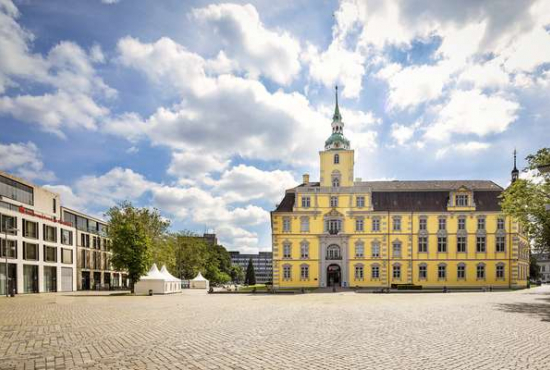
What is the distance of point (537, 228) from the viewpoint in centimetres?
3519

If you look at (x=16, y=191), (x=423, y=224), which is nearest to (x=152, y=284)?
(x=16, y=191)

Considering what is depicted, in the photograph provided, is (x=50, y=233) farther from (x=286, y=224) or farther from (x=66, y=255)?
(x=286, y=224)

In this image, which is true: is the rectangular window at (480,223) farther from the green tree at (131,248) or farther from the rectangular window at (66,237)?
the rectangular window at (66,237)

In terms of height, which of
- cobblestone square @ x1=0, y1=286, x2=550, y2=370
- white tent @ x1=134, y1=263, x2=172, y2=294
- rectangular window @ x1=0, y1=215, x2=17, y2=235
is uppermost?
rectangular window @ x1=0, y1=215, x2=17, y2=235

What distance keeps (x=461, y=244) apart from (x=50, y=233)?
60.7 meters

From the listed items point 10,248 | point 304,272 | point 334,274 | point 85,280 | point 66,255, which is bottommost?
point 85,280

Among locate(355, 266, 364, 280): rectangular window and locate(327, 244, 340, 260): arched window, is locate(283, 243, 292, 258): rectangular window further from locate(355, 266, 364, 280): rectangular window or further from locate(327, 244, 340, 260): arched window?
locate(355, 266, 364, 280): rectangular window

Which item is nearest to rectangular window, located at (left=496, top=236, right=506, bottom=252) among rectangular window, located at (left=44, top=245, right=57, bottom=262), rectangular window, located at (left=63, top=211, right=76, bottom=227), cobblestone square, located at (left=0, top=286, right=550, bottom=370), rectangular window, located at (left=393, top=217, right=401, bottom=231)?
rectangular window, located at (left=393, top=217, right=401, bottom=231)

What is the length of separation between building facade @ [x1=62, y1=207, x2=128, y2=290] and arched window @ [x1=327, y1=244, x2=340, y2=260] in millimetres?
38003

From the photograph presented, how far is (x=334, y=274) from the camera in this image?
192ft

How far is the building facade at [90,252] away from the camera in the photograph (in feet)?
243

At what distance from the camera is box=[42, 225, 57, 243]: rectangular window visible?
6053cm

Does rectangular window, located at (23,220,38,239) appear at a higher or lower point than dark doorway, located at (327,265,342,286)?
higher

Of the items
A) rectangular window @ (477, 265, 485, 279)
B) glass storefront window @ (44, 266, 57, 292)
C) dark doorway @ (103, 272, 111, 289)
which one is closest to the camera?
rectangular window @ (477, 265, 485, 279)
